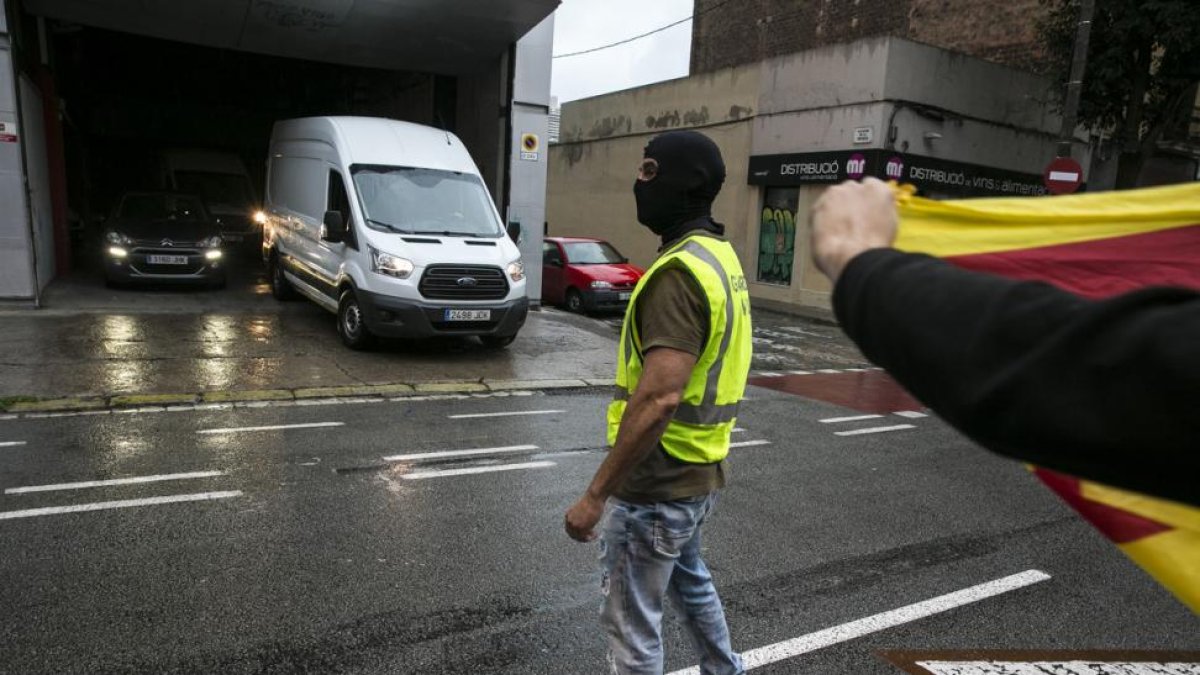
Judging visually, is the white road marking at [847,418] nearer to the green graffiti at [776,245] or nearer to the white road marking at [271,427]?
the white road marking at [271,427]

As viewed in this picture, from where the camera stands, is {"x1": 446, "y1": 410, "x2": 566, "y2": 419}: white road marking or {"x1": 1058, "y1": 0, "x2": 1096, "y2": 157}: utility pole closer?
{"x1": 446, "y1": 410, "x2": 566, "y2": 419}: white road marking

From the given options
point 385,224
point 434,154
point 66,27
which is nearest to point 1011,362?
point 385,224

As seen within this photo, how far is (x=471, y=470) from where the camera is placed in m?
5.77

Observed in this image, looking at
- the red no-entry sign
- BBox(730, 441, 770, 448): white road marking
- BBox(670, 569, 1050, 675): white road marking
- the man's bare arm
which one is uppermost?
the red no-entry sign

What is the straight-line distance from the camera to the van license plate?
9547 millimetres

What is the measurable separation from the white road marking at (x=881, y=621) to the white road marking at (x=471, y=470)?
282 centimetres

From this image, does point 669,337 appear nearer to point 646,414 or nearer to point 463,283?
point 646,414

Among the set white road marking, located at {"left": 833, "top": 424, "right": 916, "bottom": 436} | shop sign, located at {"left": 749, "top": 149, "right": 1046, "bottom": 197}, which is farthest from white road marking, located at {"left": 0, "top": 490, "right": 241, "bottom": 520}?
shop sign, located at {"left": 749, "top": 149, "right": 1046, "bottom": 197}

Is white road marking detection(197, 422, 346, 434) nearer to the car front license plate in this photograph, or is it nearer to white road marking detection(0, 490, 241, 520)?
white road marking detection(0, 490, 241, 520)

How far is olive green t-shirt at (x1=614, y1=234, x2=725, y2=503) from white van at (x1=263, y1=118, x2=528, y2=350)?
23.8 feet

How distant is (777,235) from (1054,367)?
1966 centimetres

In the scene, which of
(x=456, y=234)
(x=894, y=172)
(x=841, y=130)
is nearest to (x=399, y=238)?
(x=456, y=234)

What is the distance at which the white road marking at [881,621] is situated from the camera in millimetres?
3350

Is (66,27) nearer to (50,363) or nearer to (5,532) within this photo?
(50,363)
